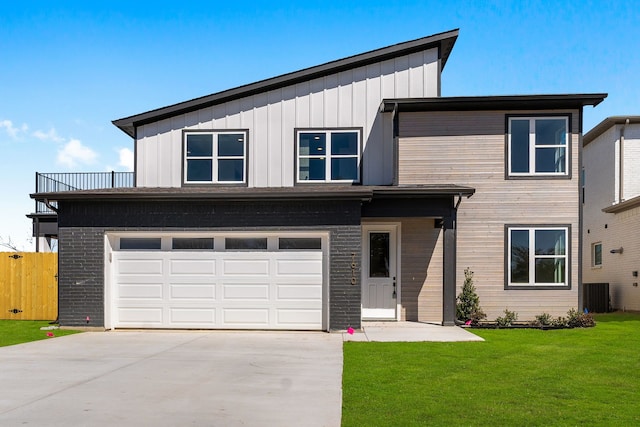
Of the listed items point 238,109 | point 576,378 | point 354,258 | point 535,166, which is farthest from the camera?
point 238,109

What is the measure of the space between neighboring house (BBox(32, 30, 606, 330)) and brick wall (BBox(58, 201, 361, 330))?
3 cm

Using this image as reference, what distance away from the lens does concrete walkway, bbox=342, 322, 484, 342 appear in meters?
11.1

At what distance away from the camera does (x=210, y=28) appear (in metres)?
16.7

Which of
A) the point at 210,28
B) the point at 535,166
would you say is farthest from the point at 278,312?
the point at 210,28

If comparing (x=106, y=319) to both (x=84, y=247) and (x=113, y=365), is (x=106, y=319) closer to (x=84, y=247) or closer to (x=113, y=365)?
(x=84, y=247)

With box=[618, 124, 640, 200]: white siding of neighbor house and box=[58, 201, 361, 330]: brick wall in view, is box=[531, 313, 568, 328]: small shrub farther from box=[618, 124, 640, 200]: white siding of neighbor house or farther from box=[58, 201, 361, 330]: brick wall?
box=[618, 124, 640, 200]: white siding of neighbor house

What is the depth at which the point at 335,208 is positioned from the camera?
12.4 meters

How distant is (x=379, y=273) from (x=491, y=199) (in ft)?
11.5

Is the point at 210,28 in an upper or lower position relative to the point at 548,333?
upper

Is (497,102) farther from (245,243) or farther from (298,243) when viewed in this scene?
(245,243)

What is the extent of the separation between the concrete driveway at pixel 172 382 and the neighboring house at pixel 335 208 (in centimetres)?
158

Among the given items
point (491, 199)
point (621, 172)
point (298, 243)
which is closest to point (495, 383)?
point (298, 243)

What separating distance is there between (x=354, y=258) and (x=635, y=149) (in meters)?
13.5

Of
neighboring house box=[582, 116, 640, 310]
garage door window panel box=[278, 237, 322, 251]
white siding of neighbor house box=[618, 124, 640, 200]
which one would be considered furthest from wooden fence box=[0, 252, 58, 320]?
white siding of neighbor house box=[618, 124, 640, 200]
